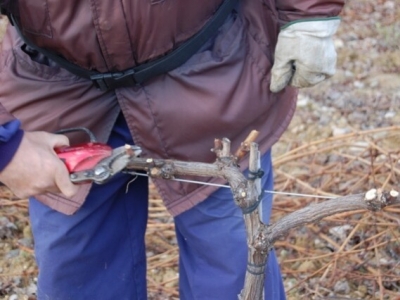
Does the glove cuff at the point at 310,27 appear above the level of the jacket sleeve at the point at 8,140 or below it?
above

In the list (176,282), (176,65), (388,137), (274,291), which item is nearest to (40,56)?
(176,65)

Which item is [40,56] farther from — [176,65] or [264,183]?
[264,183]

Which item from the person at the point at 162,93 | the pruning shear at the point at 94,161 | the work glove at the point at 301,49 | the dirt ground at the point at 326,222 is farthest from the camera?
the dirt ground at the point at 326,222

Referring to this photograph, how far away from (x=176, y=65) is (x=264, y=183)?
0.37 meters

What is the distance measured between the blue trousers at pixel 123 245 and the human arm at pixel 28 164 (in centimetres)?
33

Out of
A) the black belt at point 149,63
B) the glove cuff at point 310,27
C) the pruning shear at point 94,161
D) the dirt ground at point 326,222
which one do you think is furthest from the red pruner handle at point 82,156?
the dirt ground at point 326,222

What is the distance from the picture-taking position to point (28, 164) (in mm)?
1241

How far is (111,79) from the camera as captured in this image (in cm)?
146

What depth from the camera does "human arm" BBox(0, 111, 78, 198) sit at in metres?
1.24

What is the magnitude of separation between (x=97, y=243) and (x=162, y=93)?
0.42 meters

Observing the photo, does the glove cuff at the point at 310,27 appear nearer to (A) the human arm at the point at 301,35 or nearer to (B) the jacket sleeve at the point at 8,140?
(A) the human arm at the point at 301,35

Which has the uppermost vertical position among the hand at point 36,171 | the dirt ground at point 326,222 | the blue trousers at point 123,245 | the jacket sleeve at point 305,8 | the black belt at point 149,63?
the jacket sleeve at point 305,8

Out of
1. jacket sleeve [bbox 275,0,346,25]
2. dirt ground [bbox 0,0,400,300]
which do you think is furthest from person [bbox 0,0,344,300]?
dirt ground [bbox 0,0,400,300]

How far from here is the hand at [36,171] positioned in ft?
4.06
